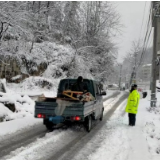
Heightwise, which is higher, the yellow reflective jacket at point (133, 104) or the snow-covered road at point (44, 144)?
the yellow reflective jacket at point (133, 104)

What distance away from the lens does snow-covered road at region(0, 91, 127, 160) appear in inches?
227

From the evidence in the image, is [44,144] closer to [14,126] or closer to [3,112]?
[14,126]

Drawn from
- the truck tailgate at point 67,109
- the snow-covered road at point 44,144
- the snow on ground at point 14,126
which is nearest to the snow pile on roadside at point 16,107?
the snow on ground at point 14,126

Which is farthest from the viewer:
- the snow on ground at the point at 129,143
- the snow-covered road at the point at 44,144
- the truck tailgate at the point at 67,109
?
the truck tailgate at the point at 67,109

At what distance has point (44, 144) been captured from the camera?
22.4ft

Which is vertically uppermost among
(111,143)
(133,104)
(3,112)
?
(133,104)

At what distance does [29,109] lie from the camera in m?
12.9

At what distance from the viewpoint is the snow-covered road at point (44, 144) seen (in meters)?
5.77

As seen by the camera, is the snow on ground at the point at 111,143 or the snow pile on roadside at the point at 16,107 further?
the snow pile on roadside at the point at 16,107

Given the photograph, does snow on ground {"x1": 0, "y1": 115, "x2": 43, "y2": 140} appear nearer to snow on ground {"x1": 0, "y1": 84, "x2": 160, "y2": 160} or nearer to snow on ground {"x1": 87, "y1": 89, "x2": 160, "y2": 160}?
snow on ground {"x1": 0, "y1": 84, "x2": 160, "y2": 160}

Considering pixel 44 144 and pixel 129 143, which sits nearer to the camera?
pixel 44 144

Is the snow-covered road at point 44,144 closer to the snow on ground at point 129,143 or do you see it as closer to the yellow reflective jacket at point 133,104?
the snow on ground at point 129,143

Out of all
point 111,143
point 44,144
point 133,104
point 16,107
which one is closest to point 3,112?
point 16,107

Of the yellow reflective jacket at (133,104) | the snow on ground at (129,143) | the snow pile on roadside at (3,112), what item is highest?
the yellow reflective jacket at (133,104)
